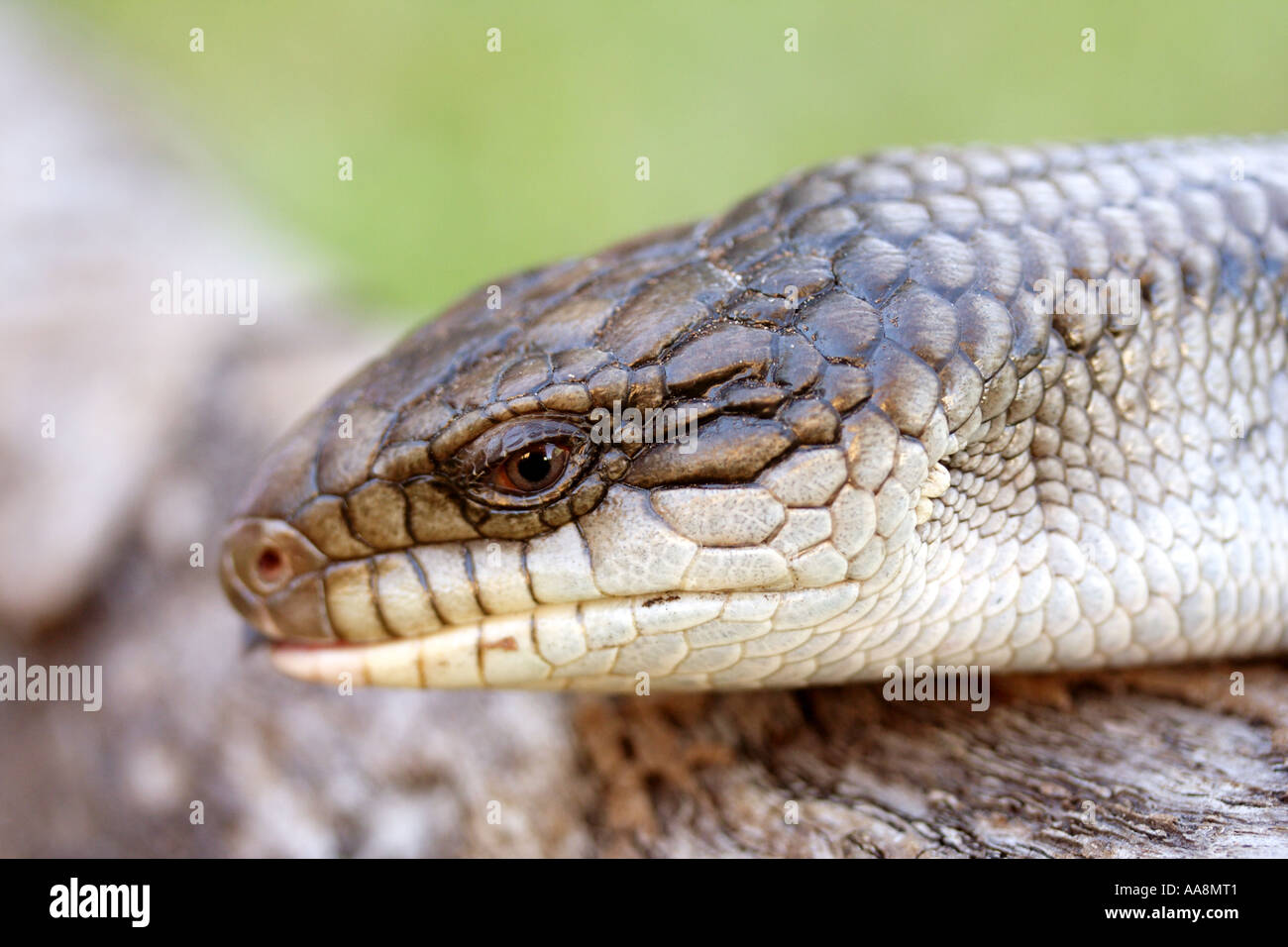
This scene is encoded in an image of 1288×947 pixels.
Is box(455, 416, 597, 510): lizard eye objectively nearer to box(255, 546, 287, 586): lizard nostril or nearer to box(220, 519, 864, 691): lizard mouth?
box(220, 519, 864, 691): lizard mouth

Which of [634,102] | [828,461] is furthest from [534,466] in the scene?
[634,102]

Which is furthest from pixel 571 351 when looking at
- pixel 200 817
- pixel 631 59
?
pixel 631 59

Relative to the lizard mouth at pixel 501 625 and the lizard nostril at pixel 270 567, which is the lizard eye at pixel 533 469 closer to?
the lizard mouth at pixel 501 625

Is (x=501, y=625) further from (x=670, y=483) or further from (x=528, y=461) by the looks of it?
(x=670, y=483)

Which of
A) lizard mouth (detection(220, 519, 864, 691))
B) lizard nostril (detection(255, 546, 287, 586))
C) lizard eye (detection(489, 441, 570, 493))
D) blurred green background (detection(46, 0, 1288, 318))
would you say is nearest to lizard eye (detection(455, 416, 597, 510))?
lizard eye (detection(489, 441, 570, 493))

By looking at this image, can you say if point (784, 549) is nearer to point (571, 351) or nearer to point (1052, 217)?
point (571, 351)
